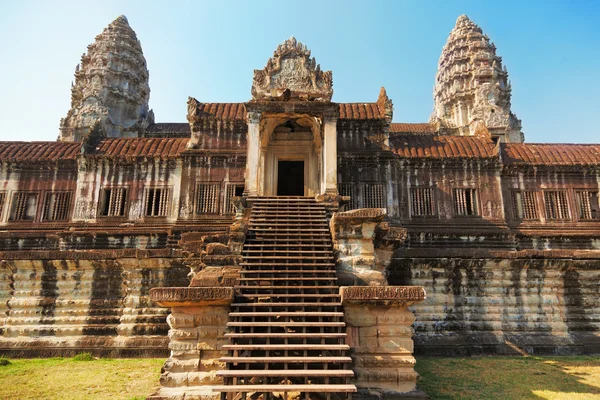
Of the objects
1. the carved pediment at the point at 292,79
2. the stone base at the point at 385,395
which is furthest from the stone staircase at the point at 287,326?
the carved pediment at the point at 292,79

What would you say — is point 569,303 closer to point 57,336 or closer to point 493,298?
point 493,298

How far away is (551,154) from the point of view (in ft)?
63.5

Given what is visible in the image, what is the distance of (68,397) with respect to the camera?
317 inches

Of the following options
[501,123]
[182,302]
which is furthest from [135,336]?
[501,123]

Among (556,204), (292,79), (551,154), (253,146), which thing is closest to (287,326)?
→ (253,146)

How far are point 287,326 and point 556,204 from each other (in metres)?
15.7

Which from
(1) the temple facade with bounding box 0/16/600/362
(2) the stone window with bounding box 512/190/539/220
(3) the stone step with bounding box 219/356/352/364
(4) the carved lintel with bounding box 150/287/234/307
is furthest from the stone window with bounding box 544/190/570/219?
(4) the carved lintel with bounding box 150/287/234/307

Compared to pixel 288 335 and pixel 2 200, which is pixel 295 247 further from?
pixel 2 200

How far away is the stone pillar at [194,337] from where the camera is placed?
7.62m

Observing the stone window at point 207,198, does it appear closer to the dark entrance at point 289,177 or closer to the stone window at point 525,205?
the dark entrance at point 289,177

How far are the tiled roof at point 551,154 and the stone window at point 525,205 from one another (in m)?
1.40

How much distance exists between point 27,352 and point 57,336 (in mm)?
794

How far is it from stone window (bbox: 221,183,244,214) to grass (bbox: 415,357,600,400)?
31.6 feet

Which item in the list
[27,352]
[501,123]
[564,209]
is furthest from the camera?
[501,123]
